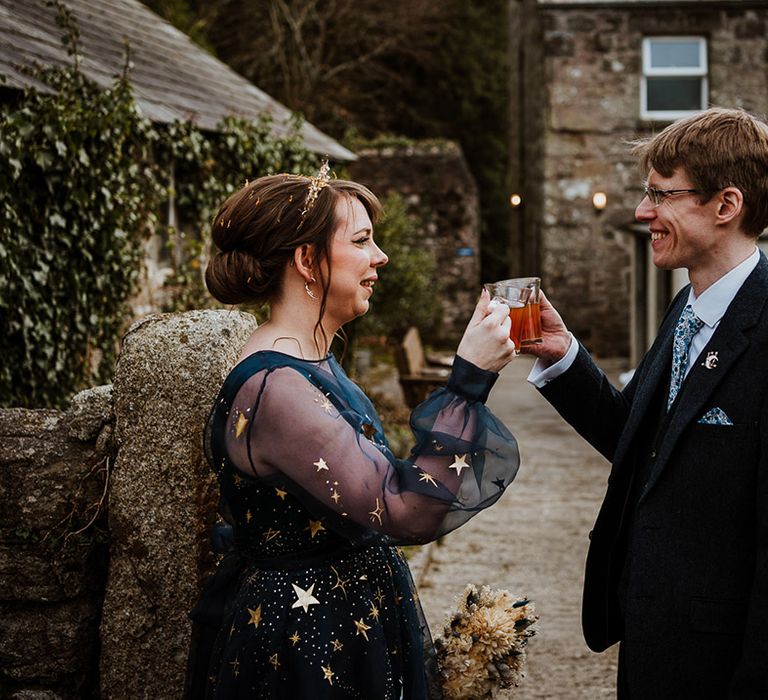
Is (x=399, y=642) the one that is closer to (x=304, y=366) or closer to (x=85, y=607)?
(x=304, y=366)

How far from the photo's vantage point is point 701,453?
2.17 meters

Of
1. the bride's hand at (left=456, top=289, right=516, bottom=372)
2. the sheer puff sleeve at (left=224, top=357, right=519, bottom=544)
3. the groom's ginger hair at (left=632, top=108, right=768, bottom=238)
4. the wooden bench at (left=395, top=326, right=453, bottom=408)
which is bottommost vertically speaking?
the wooden bench at (left=395, top=326, right=453, bottom=408)

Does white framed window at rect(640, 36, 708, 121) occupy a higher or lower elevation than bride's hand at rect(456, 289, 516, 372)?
higher

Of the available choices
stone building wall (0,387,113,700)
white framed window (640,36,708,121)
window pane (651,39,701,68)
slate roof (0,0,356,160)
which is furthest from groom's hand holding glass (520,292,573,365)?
window pane (651,39,701,68)

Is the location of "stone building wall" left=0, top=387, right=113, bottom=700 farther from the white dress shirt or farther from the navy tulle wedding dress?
the white dress shirt

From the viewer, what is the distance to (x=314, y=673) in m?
2.08

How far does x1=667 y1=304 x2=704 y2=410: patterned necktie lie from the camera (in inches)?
92.9

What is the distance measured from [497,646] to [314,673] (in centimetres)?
47

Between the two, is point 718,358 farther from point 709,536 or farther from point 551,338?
point 551,338

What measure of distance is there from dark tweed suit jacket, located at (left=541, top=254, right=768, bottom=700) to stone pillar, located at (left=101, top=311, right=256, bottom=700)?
1096 millimetres

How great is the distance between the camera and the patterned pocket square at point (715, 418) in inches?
84.7

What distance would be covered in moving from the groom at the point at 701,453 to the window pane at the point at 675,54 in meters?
15.7

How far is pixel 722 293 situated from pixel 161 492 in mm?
1477

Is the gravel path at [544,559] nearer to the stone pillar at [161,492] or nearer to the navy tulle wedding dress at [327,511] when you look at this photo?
the stone pillar at [161,492]
